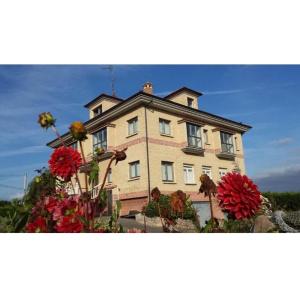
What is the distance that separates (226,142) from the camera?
455 inches

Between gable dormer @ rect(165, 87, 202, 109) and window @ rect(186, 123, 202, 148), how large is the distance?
1281mm

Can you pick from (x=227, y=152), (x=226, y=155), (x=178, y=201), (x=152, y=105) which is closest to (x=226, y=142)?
(x=227, y=152)

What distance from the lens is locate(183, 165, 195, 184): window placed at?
9.65m

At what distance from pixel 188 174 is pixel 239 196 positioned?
359 inches

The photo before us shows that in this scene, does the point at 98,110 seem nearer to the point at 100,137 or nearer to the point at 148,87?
the point at 100,137

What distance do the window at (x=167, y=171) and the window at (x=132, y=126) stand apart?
1.24 m

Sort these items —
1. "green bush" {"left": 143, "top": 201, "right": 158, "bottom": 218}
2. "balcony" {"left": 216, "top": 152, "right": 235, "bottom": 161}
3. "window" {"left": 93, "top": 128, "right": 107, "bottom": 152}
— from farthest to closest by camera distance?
"balcony" {"left": 216, "top": 152, "right": 235, "bottom": 161}
"window" {"left": 93, "top": 128, "right": 107, "bottom": 152}
"green bush" {"left": 143, "top": 201, "right": 158, "bottom": 218}

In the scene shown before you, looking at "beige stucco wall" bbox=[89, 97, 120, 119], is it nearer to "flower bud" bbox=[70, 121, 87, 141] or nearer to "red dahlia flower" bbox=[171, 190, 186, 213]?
"red dahlia flower" bbox=[171, 190, 186, 213]

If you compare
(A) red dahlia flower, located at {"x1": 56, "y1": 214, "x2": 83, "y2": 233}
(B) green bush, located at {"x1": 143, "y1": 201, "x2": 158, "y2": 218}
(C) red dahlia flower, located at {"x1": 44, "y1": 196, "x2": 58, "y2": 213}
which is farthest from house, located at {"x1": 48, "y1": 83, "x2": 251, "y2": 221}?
(A) red dahlia flower, located at {"x1": 56, "y1": 214, "x2": 83, "y2": 233}

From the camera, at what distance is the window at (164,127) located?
941 cm

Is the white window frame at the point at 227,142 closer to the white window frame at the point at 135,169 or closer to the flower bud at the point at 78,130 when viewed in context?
the white window frame at the point at 135,169
